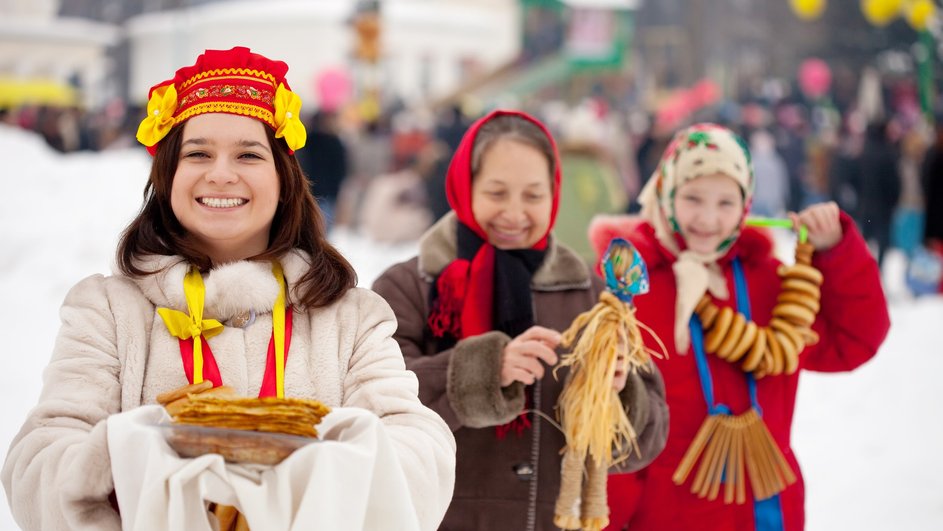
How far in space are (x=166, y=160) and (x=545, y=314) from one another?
3.72 ft

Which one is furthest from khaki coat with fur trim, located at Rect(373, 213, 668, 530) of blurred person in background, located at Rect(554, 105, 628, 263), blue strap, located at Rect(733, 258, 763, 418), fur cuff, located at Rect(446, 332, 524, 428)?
blurred person in background, located at Rect(554, 105, 628, 263)

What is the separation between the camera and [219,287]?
78.6 inches

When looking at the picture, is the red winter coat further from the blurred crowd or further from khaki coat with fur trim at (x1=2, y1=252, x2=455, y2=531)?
the blurred crowd

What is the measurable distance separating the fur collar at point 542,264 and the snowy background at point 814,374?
27cm

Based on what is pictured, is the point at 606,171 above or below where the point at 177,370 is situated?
above

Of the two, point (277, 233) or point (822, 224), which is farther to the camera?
point (822, 224)

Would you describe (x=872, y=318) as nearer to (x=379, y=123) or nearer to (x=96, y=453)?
(x=96, y=453)

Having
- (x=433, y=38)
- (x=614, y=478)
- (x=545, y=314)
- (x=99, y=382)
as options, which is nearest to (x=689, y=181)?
(x=545, y=314)

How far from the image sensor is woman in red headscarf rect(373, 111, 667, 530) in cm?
259

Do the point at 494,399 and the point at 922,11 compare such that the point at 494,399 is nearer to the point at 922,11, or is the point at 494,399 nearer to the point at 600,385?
the point at 600,385

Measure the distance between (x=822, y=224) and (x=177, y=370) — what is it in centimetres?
204

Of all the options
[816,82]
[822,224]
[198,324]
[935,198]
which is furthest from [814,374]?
[816,82]

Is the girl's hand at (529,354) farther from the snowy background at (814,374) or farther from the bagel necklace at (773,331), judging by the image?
the bagel necklace at (773,331)

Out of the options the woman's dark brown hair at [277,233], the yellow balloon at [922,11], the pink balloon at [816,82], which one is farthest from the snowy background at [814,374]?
the pink balloon at [816,82]
